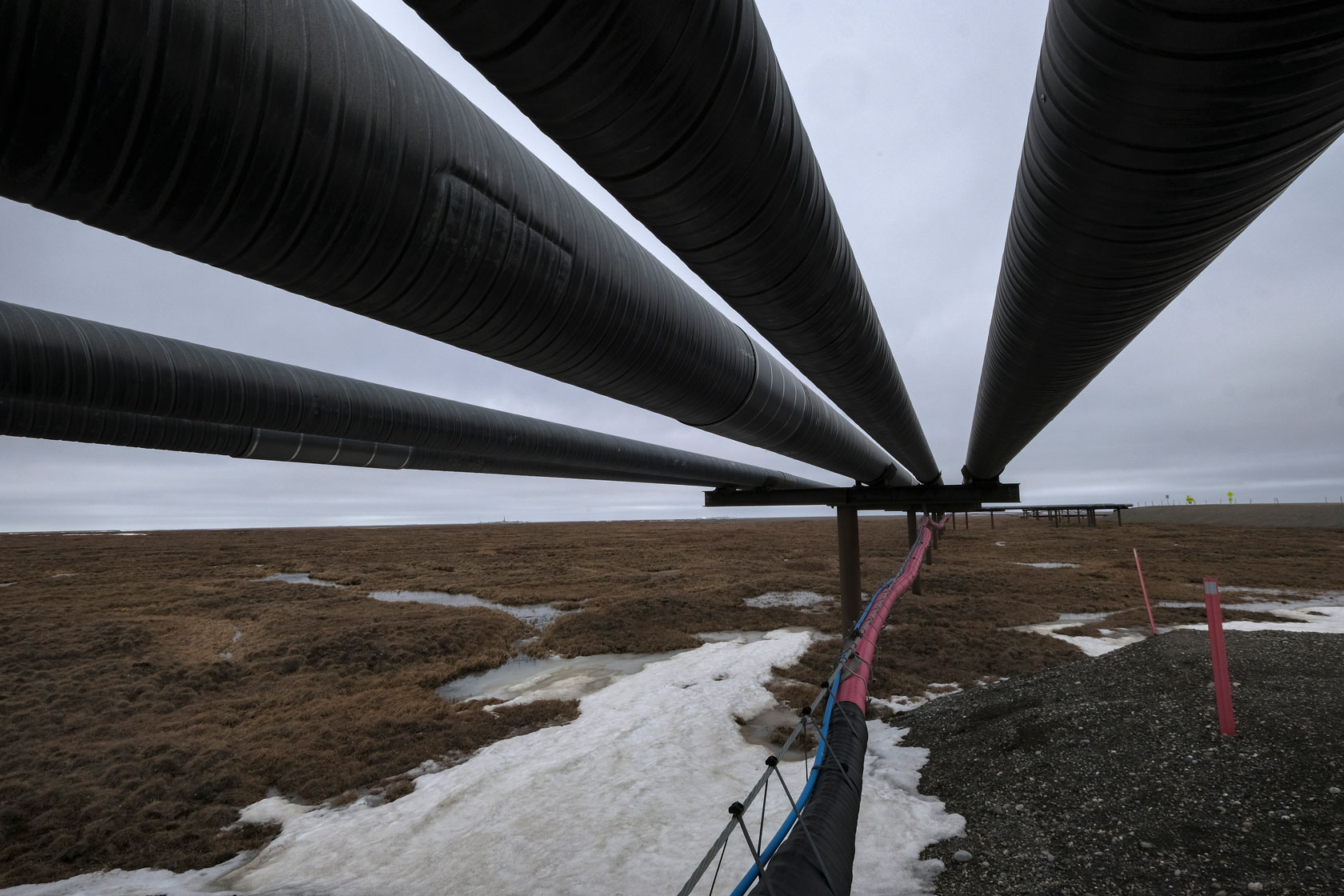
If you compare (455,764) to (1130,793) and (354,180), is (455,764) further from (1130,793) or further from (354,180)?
(354,180)

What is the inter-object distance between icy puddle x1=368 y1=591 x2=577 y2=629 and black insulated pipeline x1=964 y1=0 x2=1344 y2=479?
1484cm

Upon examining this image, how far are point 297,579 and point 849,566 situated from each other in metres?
24.7

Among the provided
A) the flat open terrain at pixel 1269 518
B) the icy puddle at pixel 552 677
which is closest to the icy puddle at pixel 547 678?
the icy puddle at pixel 552 677

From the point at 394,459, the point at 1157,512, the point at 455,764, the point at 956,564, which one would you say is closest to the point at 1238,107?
the point at 394,459

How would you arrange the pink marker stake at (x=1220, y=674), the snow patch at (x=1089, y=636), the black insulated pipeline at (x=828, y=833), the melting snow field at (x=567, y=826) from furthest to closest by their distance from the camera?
the snow patch at (x=1089, y=636), the pink marker stake at (x=1220, y=674), the melting snow field at (x=567, y=826), the black insulated pipeline at (x=828, y=833)

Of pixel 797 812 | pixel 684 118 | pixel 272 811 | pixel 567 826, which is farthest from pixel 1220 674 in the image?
pixel 272 811

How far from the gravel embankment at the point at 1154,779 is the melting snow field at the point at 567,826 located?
410 mm

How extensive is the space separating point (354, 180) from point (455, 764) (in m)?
7.09

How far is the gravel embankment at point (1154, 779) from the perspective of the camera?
3678 millimetres

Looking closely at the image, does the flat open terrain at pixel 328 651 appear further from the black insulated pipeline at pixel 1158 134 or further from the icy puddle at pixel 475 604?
the black insulated pipeline at pixel 1158 134

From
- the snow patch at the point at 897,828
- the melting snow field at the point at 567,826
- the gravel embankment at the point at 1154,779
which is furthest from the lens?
the melting snow field at the point at 567,826

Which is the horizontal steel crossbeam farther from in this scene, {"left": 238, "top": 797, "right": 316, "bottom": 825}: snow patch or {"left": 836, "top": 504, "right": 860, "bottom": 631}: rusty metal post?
{"left": 238, "top": 797, "right": 316, "bottom": 825}: snow patch

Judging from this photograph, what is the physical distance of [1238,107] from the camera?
4.27 ft

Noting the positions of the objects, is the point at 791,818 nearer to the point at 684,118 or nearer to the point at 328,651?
the point at 684,118
